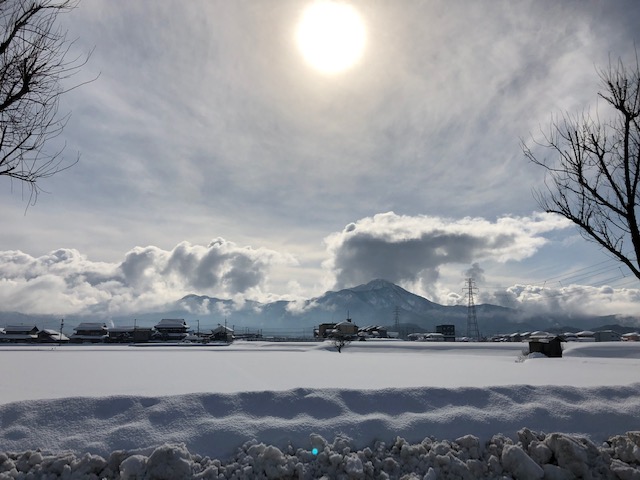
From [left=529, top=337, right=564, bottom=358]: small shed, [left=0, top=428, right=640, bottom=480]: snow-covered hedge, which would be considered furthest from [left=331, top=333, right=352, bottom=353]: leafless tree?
[left=0, top=428, right=640, bottom=480]: snow-covered hedge

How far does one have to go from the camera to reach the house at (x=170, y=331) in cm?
7288

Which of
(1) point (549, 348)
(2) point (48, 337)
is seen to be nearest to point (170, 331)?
(2) point (48, 337)

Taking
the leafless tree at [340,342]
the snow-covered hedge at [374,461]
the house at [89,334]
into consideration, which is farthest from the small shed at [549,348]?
the house at [89,334]

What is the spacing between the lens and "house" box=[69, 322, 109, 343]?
74.3 metres

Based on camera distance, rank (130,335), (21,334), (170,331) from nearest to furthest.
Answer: (21,334), (170,331), (130,335)

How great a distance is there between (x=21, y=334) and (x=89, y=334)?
10.7 metres

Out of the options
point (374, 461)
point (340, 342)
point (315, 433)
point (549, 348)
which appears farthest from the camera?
point (340, 342)

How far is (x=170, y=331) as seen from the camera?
73500 millimetres

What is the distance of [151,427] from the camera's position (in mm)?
5348

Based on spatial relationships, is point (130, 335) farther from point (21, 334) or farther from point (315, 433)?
point (315, 433)

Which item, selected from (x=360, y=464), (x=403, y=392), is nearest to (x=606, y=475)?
(x=403, y=392)

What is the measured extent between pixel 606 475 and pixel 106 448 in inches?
254

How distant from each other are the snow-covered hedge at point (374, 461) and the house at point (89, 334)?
8043 cm

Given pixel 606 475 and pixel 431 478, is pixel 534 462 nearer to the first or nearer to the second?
pixel 606 475
